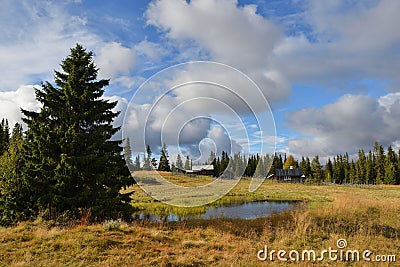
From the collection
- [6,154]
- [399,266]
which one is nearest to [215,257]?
[399,266]

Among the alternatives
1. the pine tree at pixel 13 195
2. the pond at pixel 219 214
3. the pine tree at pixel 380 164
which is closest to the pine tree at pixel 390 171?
the pine tree at pixel 380 164

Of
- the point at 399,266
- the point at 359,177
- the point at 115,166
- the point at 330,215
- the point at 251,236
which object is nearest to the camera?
the point at 399,266

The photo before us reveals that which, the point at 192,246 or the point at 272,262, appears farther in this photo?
the point at 192,246

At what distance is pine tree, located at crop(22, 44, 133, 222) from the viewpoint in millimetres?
12852

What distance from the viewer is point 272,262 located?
885 cm

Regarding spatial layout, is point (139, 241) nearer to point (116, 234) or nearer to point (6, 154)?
point (116, 234)

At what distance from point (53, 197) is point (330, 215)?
14.6 m

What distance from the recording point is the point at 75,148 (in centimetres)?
1367

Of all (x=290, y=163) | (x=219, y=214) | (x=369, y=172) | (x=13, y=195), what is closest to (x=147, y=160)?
(x=13, y=195)

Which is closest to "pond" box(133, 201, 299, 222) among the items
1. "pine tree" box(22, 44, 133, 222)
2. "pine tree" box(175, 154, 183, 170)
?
"pine tree" box(22, 44, 133, 222)

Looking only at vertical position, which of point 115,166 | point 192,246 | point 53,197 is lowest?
point 192,246

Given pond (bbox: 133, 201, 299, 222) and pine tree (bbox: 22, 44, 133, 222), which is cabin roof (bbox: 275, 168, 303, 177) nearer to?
pond (bbox: 133, 201, 299, 222)

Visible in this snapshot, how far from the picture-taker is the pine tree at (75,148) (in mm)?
12852

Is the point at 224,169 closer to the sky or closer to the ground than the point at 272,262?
closer to the sky
